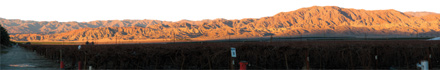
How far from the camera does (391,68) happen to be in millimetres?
21203

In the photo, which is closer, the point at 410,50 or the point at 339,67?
the point at 339,67

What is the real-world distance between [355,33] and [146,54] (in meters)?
179

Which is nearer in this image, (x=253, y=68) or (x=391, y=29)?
(x=253, y=68)

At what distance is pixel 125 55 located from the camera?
70.0 feet

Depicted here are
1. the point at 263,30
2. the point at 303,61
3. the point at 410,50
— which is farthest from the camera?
the point at 263,30

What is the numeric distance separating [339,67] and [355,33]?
176 meters

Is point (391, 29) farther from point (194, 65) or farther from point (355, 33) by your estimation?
point (194, 65)

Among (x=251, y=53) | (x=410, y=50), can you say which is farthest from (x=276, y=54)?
(x=410, y=50)

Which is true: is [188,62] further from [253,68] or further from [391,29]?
[391,29]

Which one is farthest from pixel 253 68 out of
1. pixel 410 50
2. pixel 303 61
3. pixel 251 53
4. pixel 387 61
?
pixel 410 50

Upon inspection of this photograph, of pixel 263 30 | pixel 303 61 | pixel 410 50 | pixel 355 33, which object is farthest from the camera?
pixel 263 30

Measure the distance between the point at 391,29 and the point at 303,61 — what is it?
192 metres

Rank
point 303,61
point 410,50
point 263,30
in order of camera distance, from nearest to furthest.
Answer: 1. point 303,61
2. point 410,50
3. point 263,30

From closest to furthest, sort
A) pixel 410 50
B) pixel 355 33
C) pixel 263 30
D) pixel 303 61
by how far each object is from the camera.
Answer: pixel 303 61
pixel 410 50
pixel 355 33
pixel 263 30
